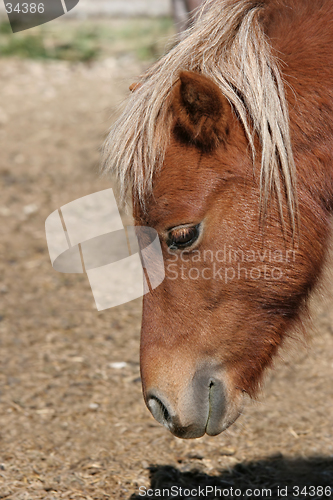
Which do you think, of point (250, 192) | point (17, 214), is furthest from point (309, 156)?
point (17, 214)

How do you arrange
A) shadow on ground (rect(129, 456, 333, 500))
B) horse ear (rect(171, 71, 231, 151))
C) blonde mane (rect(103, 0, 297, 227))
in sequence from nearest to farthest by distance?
horse ear (rect(171, 71, 231, 151)) < blonde mane (rect(103, 0, 297, 227)) < shadow on ground (rect(129, 456, 333, 500))

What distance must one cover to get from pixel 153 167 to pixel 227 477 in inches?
57.9

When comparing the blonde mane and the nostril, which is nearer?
the blonde mane

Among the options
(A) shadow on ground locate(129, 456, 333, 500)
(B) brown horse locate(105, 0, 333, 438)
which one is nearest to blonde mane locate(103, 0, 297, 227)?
(B) brown horse locate(105, 0, 333, 438)

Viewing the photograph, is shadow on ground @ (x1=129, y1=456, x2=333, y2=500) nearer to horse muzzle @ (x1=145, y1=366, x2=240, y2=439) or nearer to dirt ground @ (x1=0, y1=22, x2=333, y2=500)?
dirt ground @ (x1=0, y1=22, x2=333, y2=500)

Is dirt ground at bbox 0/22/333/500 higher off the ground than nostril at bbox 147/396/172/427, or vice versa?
nostril at bbox 147/396/172/427

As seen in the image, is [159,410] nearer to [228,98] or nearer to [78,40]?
[228,98]

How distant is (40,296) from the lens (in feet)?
13.6

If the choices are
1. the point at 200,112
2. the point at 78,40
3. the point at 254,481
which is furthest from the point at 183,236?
the point at 78,40

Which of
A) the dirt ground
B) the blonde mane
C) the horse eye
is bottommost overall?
the dirt ground

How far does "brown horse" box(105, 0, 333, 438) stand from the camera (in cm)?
181

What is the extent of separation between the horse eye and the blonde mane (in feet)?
0.54

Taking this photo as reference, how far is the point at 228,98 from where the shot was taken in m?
1.80

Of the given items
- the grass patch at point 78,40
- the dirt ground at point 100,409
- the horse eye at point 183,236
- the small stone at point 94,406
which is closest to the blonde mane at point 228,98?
the horse eye at point 183,236
